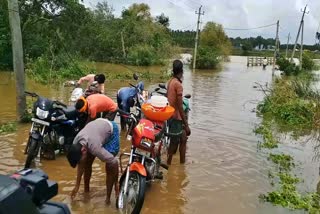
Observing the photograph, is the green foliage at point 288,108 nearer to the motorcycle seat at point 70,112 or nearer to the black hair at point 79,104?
the motorcycle seat at point 70,112

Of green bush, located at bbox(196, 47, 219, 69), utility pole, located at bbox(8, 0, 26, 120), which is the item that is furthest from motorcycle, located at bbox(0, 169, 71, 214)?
green bush, located at bbox(196, 47, 219, 69)

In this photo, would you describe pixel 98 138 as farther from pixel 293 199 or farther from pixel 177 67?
pixel 293 199

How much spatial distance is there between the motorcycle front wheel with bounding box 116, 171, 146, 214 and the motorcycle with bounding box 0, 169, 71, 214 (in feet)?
8.50

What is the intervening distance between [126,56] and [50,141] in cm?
3212

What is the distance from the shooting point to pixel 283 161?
25.9ft

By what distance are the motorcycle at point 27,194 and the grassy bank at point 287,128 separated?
4344 millimetres

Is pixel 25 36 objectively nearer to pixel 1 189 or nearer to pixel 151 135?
pixel 151 135

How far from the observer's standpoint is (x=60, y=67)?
72.2 ft

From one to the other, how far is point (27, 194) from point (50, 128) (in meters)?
5.00

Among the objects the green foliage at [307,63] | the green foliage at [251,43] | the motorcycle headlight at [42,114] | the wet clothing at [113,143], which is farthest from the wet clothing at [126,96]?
the green foliage at [251,43]

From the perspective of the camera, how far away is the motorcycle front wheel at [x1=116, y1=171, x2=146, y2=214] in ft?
15.0

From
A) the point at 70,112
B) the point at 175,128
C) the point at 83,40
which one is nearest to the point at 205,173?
the point at 175,128

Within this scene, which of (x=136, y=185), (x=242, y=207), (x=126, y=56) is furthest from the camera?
Result: (x=126, y=56)

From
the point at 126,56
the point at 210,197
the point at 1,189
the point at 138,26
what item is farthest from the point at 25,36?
the point at 1,189
